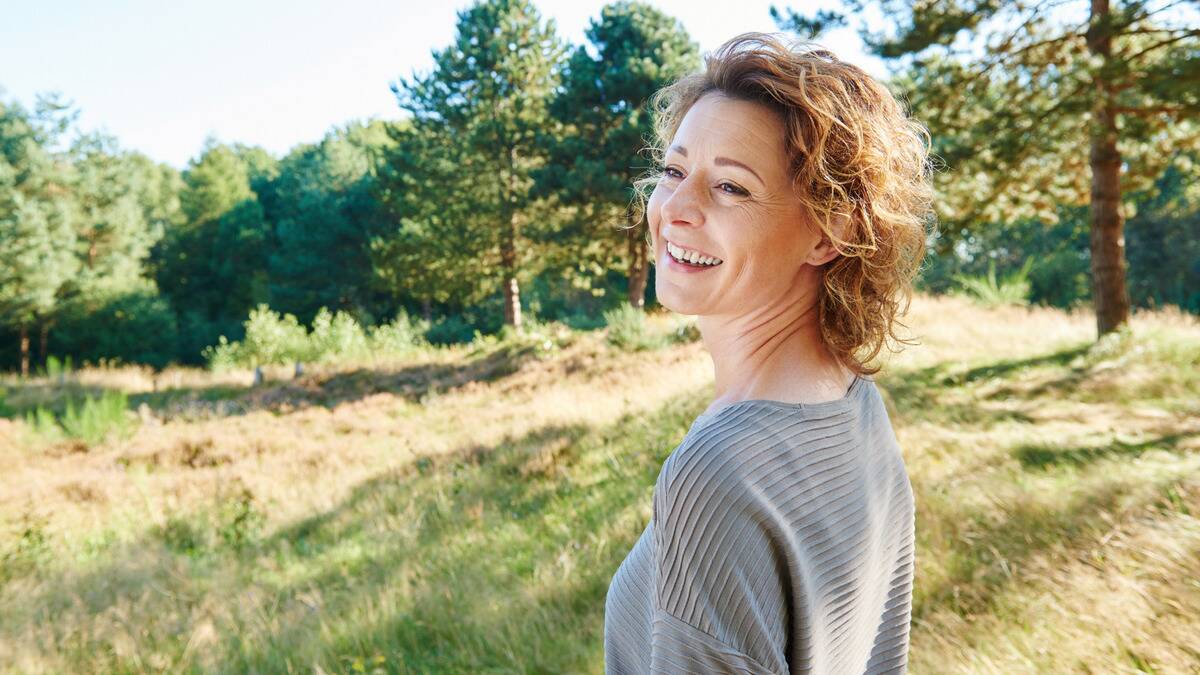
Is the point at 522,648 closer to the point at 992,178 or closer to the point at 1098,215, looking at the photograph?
the point at 992,178

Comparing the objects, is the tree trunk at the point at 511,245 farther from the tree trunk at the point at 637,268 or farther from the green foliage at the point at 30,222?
the green foliage at the point at 30,222

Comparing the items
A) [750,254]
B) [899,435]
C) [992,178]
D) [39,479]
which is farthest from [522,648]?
[992,178]

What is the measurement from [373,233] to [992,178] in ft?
102

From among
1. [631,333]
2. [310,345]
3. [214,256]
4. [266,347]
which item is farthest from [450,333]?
[214,256]

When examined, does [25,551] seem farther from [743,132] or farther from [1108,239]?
[1108,239]

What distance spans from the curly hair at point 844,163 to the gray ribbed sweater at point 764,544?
14cm

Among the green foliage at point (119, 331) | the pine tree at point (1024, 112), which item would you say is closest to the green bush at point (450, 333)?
the green foliage at point (119, 331)

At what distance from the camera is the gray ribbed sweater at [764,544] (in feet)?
2.72

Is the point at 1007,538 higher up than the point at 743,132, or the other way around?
the point at 743,132

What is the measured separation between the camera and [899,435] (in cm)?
533

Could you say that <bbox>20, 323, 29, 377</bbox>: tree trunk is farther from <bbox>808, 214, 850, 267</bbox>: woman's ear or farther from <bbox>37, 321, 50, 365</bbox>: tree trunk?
<bbox>808, 214, 850, 267</bbox>: woman's ear

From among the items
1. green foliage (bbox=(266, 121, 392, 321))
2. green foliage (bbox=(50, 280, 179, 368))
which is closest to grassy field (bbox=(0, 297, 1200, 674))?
green foliage (bbox=(266, 121, 392, 321))

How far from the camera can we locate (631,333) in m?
14.4

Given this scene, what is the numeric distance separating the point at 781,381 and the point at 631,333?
1334cm
